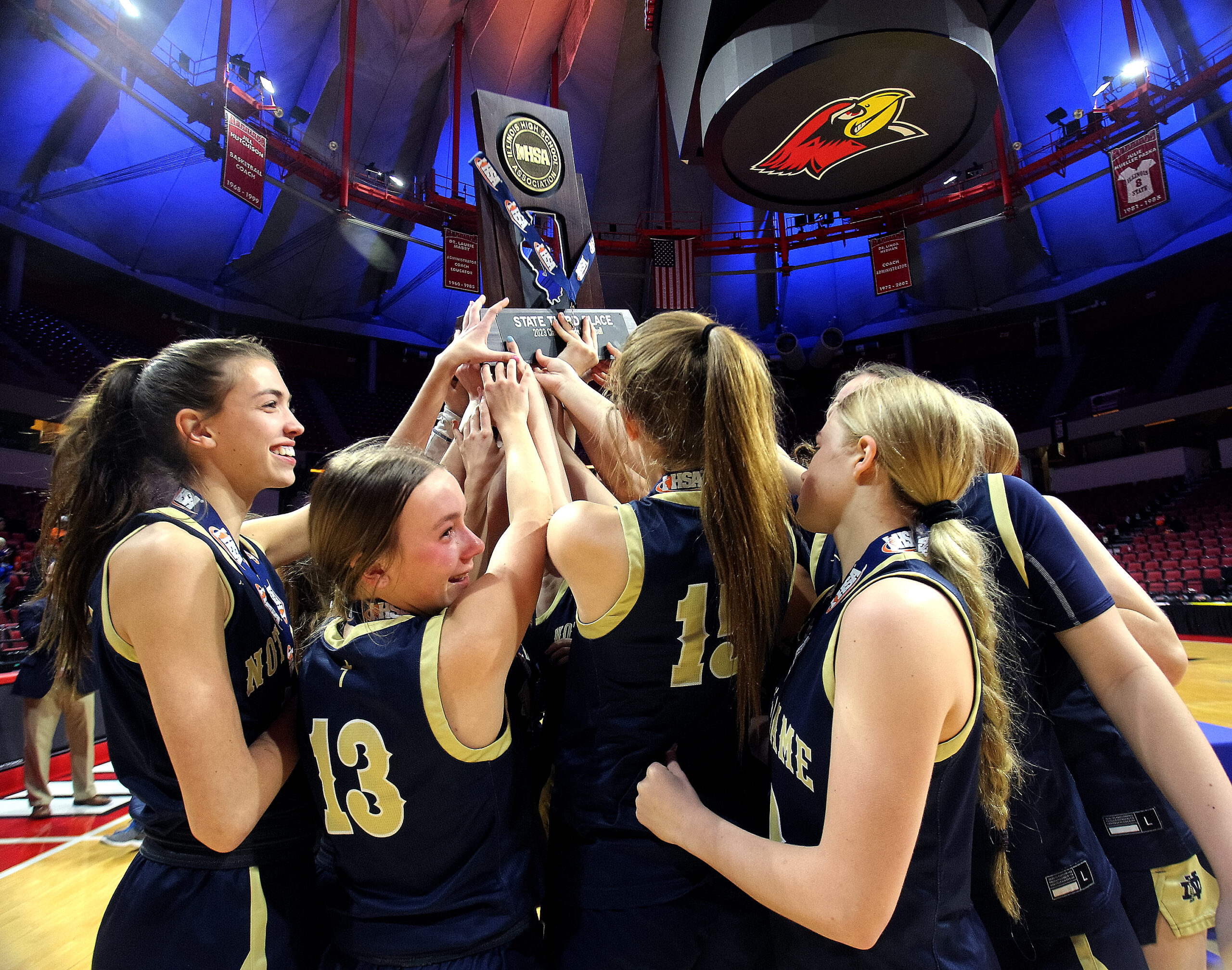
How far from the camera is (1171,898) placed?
143 cm

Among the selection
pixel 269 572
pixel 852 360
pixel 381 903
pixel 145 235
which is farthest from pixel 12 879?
pixel 852 360

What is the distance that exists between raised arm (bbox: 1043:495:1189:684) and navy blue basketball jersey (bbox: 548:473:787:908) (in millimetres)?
880

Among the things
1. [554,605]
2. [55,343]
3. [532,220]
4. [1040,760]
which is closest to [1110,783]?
[1040,760]

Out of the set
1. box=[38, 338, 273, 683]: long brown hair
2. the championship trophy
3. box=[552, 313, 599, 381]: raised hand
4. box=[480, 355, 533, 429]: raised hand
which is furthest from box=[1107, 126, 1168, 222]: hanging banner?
box=[38, 338, 273, 683]: long brown hair

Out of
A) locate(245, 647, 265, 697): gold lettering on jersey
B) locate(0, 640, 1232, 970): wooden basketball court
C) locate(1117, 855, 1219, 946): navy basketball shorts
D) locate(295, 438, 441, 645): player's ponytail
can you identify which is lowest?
A: locate(0, 640, 1232, 970): wooden basketball court

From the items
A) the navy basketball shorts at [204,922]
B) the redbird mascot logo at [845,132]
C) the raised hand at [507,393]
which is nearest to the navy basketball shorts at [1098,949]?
the navy basketball shorts at [204,922]

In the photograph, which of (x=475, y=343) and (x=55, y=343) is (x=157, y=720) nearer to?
(x=475, y=343)

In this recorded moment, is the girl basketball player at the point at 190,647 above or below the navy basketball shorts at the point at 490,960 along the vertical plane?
above

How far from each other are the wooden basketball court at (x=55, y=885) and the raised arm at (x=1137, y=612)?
127cm

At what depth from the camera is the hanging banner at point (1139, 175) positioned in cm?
1118

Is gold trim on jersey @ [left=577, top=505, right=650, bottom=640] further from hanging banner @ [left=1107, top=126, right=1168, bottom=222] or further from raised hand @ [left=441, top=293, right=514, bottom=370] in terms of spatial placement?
hanging banner @ [left=1107, top=126, right=1168, bottom=222]

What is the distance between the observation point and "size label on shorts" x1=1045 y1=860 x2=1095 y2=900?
1.35 meters

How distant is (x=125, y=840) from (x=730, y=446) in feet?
15.3

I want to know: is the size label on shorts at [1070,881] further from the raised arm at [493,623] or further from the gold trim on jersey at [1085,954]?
the raised arm at [493,623]
